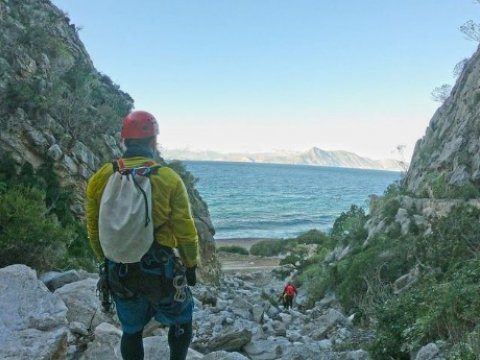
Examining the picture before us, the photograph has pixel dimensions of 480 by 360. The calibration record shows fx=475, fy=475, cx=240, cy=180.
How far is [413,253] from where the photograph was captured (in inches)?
538

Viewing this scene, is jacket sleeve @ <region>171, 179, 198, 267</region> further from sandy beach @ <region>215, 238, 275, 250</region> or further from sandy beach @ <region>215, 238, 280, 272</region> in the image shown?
sandy beach @ <region>215, 238, 275, 250</region>

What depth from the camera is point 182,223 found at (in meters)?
3.43

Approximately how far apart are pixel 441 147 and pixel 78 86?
16.8 m

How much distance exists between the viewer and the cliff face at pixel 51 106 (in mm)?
15242

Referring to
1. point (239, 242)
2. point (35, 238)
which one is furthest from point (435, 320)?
point (239, 242)

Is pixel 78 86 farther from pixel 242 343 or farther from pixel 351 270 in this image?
pixel 242 343

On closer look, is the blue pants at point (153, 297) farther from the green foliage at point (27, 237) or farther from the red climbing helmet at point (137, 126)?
the green foliage at point (27, 237)

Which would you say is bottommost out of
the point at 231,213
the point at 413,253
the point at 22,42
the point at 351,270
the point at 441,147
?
the point at 231,213

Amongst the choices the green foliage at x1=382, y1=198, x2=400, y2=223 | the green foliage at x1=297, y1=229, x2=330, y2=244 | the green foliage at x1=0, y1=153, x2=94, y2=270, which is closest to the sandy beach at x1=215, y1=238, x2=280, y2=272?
the green foliage at x1=297, y1=229, x2=330, y2=244

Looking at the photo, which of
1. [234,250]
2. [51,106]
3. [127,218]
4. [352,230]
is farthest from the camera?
[234,250]

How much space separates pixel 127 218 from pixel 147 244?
0.76ft

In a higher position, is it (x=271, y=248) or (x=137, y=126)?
(x=137, y=126)

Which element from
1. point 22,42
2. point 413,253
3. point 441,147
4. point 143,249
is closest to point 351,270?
point 413,253

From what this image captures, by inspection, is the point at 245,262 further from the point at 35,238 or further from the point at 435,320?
the point at 435,320
